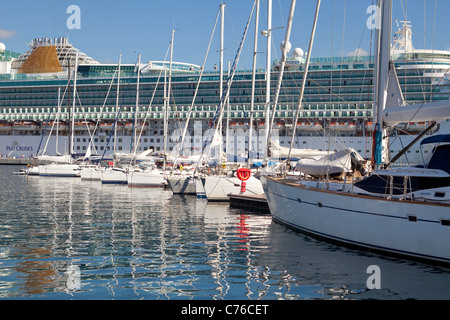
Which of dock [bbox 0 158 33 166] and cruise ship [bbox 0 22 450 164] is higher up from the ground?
cruise ship [bbox 0 22 450 164]

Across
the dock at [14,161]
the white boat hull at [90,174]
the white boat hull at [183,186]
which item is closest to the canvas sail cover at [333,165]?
the white boat hull at [183,186]

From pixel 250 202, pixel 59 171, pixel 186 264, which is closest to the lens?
pixel 186 264

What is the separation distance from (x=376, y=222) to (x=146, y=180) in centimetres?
3049

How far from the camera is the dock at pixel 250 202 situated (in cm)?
2652

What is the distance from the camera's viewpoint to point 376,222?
14008 mm

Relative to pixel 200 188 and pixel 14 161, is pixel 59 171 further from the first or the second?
pixel 14 161

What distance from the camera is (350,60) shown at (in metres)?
69.2

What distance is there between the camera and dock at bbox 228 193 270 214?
87.0ft

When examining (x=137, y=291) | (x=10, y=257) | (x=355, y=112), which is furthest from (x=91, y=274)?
(x=355, y=112)

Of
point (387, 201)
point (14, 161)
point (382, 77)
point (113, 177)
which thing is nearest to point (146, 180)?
point (113, 177)

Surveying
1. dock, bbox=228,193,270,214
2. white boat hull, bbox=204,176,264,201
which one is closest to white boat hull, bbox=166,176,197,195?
white boat hull, bbox=204,176,264,201

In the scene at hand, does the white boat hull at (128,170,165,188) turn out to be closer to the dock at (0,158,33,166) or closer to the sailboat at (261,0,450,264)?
the sailboat at (261,0,450,264)

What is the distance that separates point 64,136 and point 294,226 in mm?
73265

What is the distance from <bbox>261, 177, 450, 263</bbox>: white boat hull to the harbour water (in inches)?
15.3
